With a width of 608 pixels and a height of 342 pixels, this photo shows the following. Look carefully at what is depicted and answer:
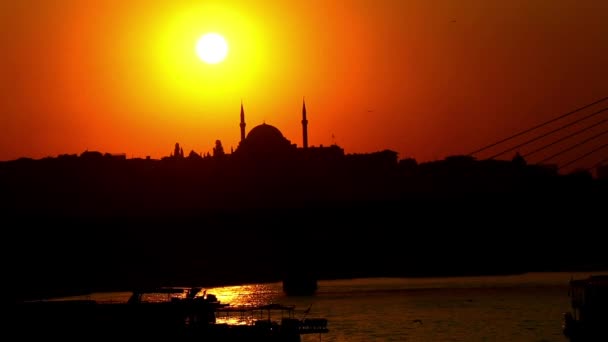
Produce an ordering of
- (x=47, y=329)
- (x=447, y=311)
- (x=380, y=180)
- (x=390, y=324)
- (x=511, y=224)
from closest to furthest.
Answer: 1. (x=47, y=329)
2. (x=390, y=324)
3. (x=447, y=311)
4. (x=511, y=224)
5. (x=380, y=180)

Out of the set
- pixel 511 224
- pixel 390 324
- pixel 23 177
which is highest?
pixel 23 177

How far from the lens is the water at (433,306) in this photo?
175 feet

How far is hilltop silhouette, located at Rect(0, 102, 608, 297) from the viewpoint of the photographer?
71.2 metres

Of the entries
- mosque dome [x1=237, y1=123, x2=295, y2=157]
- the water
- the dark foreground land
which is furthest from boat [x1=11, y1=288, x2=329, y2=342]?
mosque dome [x1=237, y1=123, x2=295, y2=157]

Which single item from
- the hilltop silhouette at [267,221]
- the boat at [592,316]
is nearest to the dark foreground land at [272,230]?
the hilltop silhouette at [267,221]

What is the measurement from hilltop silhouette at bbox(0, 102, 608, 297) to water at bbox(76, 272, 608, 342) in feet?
7.87

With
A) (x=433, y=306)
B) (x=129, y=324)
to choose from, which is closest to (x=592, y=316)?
(x=129, y=324)

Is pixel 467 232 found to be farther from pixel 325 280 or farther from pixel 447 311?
pixel 325 280

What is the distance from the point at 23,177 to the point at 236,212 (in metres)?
53.5

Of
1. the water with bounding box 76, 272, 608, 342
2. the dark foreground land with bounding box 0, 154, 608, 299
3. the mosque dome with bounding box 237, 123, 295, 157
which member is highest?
the mosque dome with bounding box 237, 123, 295, 157

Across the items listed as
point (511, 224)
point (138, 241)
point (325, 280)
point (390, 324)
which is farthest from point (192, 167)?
point (390, 324)

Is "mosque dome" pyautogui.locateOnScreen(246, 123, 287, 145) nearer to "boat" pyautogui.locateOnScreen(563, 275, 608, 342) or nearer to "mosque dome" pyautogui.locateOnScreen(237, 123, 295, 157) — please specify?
"mosque dome" pyautogui.locateOnScreen(237, 123, 295, 157)

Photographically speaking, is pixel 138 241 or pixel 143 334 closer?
pixel 143 334

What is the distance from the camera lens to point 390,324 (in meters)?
58.0
